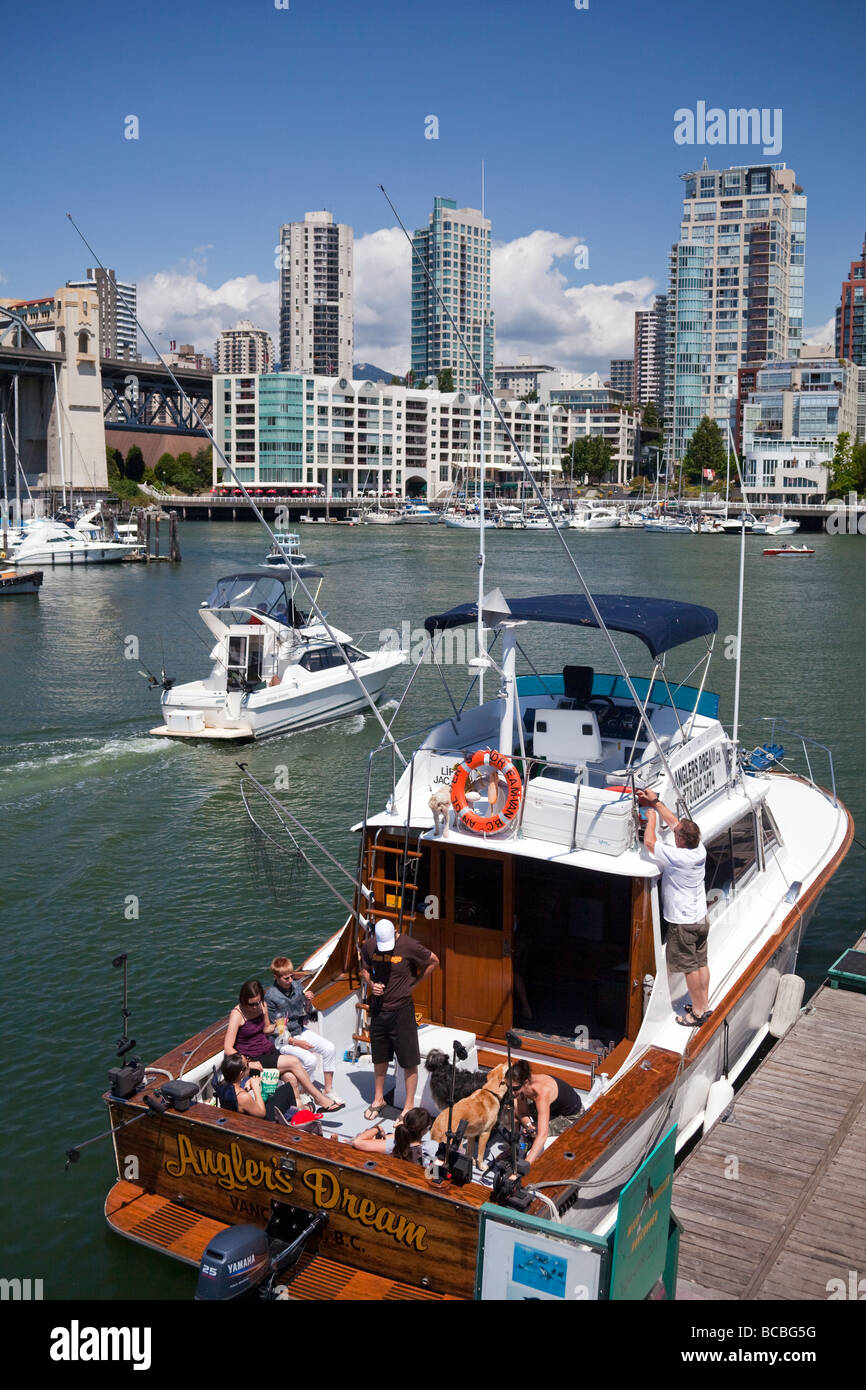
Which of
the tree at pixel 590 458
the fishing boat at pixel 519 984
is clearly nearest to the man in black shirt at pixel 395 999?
the fishing boat at pixel 519 984

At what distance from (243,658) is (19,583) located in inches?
1333

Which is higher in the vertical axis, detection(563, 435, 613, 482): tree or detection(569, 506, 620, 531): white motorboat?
detection(563, 435, 613, 482): tree

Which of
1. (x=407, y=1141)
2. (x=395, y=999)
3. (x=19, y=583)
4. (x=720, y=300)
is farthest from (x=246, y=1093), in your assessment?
(x=720, y=300)

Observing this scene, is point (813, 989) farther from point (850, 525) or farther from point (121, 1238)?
point (850, 525)

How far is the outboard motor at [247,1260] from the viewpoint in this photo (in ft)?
20.7

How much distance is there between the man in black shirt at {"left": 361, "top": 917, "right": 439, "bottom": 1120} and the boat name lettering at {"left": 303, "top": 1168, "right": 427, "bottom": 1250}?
1228 millimetres

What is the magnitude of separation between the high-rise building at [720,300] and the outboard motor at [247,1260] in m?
184

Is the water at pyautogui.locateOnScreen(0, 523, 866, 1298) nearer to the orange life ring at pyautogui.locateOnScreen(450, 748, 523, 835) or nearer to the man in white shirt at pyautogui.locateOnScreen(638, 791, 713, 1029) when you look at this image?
the orange life ring at pyautogui.locateOnScreen(450, 748, 523, 835)

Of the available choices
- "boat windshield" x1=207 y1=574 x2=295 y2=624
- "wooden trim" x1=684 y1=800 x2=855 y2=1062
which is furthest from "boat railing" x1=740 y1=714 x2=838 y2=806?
"boat windshield" x1=207 y1=574 x2=295 y2=624

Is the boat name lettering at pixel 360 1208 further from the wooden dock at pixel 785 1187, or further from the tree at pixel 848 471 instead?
the tree at pixel 848 471

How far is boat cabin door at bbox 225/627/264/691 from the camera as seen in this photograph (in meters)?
25.5

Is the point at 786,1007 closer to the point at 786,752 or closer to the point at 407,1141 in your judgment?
the point at 407,1141
